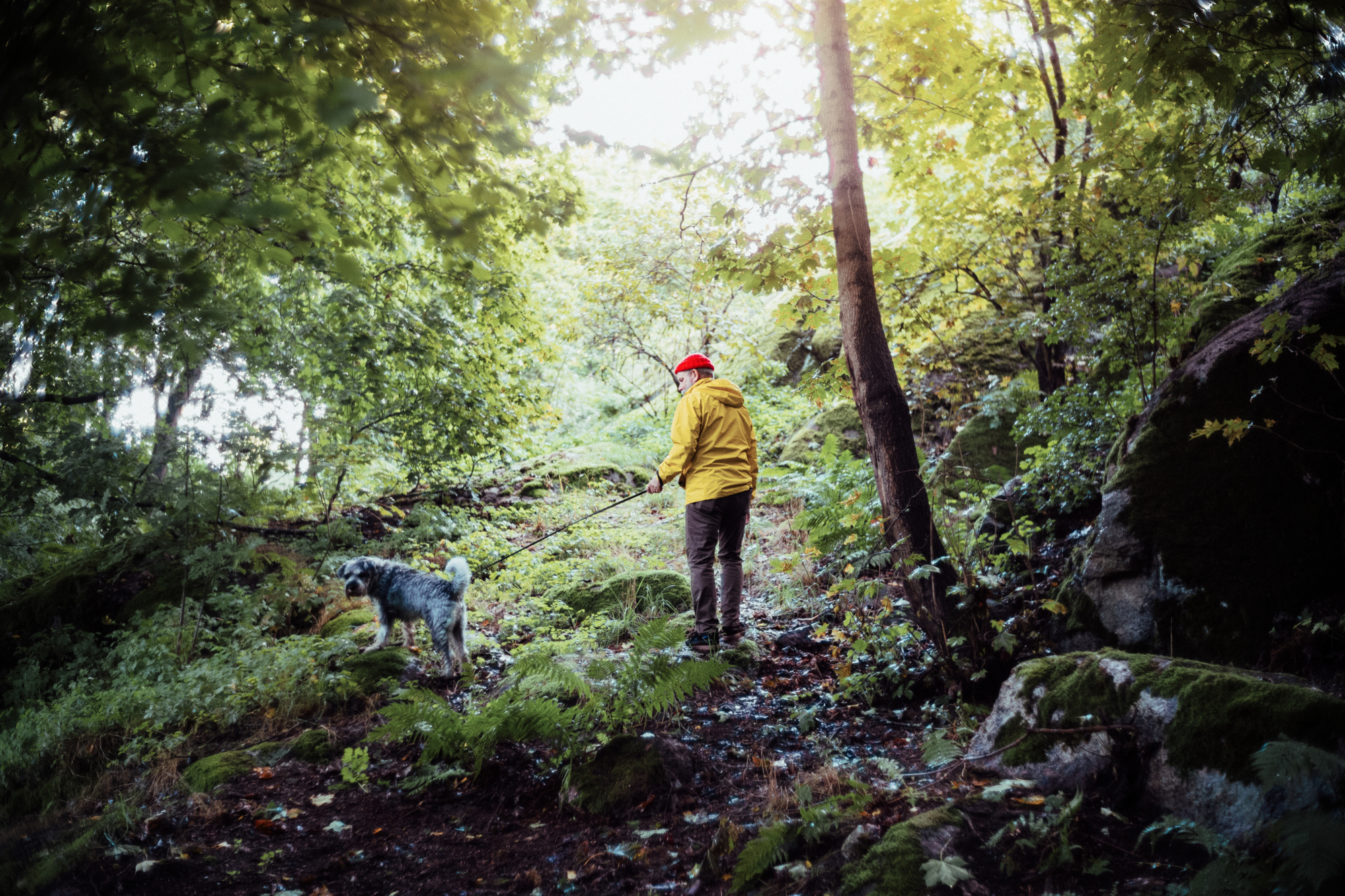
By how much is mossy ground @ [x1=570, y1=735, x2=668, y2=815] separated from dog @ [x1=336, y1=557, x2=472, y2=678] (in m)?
2.53

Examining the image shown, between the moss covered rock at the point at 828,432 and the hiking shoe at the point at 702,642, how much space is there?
18.1 feet

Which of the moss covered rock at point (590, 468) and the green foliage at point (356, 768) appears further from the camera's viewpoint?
the moss covered rock at point (590, 468)

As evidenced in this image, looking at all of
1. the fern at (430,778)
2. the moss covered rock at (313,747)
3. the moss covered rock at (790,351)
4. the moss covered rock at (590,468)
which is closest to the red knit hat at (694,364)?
the fern at (430,778)

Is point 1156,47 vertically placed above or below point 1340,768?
above

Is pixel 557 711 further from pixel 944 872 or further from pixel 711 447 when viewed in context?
pixel 711 447

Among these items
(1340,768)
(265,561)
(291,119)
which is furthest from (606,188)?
(1340,768)

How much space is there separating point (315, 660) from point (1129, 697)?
571 cm

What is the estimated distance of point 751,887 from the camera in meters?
2.46

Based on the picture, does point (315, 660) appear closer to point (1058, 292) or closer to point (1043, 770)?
point (1043, 770)

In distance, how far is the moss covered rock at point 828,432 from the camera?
10.9m

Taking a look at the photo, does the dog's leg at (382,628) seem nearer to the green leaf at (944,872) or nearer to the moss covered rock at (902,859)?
the moss covered rock at (902,859)

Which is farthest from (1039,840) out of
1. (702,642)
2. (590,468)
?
(590,468)

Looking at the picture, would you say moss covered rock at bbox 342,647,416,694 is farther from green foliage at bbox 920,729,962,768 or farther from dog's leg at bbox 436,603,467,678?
green foliage at bbox 920,729,962,768

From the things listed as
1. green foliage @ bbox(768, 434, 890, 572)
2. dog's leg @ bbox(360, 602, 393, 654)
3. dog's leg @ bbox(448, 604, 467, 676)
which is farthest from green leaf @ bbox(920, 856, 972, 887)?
dog's leg @ bbox(360, 602, 393, 654)
